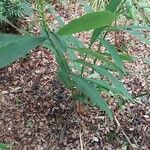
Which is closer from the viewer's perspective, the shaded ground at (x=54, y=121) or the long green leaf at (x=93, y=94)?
the long green leaf at (x=93, y=94)

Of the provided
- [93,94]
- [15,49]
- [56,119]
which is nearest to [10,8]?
[56,119]

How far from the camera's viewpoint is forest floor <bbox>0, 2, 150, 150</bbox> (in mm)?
1911

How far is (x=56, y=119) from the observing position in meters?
1.99

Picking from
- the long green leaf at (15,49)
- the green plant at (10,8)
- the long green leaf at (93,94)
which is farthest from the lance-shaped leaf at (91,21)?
the green plant at (10,8)

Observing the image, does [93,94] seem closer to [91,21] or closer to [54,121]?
[91,21]

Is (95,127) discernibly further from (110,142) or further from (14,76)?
(14,76)

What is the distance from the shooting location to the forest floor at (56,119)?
6.27ft

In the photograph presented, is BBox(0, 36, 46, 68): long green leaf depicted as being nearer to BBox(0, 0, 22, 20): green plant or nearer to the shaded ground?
the shaded ground

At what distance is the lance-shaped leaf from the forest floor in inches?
35.8

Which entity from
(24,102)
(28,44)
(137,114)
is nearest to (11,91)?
(24,102)

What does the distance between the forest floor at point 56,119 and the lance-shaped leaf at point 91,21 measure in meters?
0.91

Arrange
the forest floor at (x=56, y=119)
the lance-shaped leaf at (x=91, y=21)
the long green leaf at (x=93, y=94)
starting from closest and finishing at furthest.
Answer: the lance-shaped leaf at (x=91, y=21) → the long green leaf at (x=93, y=94) → the forest floor at (x=56, y=119)

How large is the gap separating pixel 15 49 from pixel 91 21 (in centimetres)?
23

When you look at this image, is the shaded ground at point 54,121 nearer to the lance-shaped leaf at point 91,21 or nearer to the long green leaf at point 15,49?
the long green leaf at point 15,49
